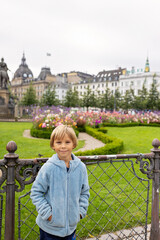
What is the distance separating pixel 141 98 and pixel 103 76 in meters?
45.3

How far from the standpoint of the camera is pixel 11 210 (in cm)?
226

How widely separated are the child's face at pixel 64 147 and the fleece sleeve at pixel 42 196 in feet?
0.70

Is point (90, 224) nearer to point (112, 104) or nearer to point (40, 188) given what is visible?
point (40, 188)

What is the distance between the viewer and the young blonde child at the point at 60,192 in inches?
76.6

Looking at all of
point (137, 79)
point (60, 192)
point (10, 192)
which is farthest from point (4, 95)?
point (137, 79)

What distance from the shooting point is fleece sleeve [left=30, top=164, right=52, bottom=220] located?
6.23 ft

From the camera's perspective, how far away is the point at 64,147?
2.05m

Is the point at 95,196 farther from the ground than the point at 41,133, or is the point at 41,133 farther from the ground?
the point at 95,196

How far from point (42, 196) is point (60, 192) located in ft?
0.58

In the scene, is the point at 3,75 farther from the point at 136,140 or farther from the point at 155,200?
the point at 155,200

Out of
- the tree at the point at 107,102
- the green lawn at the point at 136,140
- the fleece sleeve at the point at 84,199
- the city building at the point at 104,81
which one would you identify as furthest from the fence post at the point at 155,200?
the city building at the point at 104,81

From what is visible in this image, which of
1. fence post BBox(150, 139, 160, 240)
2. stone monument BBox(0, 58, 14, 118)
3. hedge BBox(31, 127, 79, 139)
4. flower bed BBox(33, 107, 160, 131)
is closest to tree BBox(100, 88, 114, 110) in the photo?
flower bed BBox(33, 107, 160, 131)

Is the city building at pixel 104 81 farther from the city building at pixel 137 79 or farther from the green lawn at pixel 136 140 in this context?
the green lawn at pixel 136 140

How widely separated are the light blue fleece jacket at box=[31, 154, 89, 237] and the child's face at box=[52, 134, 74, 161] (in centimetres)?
6
